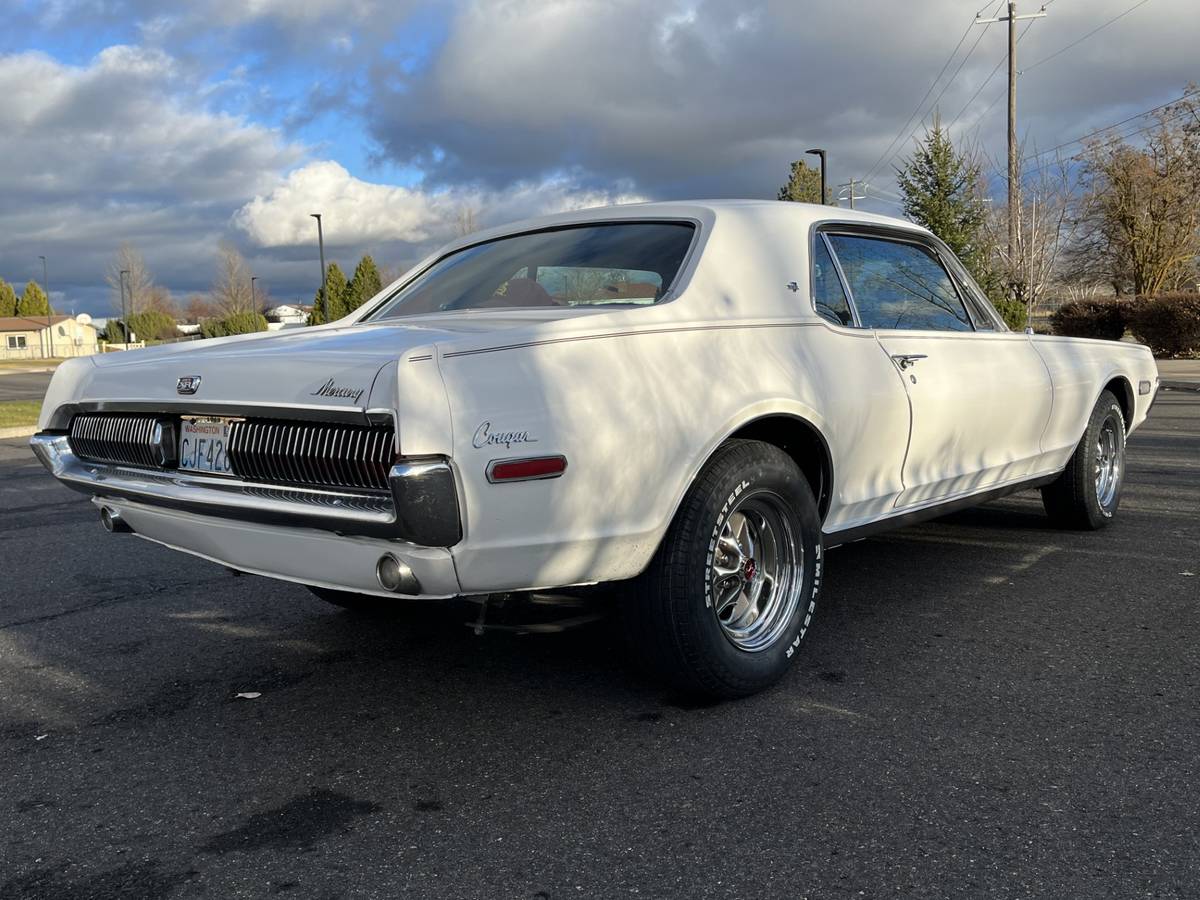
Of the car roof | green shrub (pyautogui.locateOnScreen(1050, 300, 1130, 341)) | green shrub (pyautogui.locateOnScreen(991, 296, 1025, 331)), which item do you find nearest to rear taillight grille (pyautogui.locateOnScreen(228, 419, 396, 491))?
the car roof

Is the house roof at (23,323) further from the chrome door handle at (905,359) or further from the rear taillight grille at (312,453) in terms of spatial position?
the chrome door handle at (905,359)

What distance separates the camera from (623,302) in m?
3.53

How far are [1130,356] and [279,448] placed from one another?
16.2 feet

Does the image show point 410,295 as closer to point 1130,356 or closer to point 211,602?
point 211,602

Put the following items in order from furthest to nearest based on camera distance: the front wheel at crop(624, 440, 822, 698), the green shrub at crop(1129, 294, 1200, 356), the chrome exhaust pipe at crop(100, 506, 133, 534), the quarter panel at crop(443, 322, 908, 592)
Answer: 1. the green shrub at crop(1129, 294, 1200, 356)
2. the chrome exhaust pipe at crop(100, 506, 133, 534)
3. the front wheel at crop(624, 440, 822, 698)
4. the quarter panel at crop(443, 322, 908, 592)

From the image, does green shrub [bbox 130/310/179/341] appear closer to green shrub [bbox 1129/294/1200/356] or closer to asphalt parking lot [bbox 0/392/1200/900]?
green shrub [bbox 1129/294/1200/356]

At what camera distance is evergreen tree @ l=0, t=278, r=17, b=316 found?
110m

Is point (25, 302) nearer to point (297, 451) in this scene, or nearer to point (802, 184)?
point (802, 184)

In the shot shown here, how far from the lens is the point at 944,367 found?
4.21 metres

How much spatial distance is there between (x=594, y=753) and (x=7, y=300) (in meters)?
125

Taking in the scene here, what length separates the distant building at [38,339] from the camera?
95.4 metres

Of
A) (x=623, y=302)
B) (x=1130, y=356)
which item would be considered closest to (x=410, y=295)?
(x=623, y=302)

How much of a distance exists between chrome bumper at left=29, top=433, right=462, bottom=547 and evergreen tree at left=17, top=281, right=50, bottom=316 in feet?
390

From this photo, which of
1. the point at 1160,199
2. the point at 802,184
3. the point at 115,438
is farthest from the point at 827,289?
the point at 802,184
